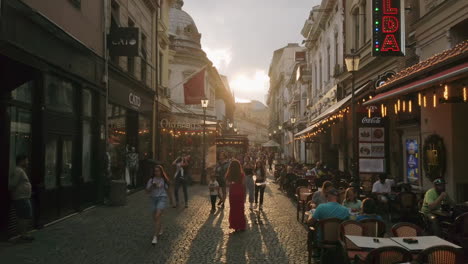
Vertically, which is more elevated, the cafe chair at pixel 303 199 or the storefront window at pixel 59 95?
the storefront window at pixel 59 95

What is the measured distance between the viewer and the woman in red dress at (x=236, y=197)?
10984mm

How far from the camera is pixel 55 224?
38.0 ft

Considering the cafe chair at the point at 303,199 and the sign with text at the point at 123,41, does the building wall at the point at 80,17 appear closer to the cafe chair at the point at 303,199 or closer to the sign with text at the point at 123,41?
the sign with text at the point at 123,41

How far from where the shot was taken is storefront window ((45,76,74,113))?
11.9 m

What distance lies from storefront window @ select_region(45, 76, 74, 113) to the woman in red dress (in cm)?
506

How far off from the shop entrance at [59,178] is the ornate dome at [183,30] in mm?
35003

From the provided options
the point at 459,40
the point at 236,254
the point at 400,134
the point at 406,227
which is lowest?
the point at 236,254

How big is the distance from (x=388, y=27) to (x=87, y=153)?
1077cm

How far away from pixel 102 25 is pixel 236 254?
34.3ft

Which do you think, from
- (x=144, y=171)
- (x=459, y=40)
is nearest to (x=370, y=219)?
(x=459, y=40)

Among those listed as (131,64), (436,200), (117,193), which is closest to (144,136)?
(131,64)

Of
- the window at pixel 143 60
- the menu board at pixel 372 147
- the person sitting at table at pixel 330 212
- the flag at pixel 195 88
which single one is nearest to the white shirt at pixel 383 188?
the menu board at pixel 372 147

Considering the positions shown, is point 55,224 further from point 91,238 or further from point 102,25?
point 102,25

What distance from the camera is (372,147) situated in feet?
52.9
